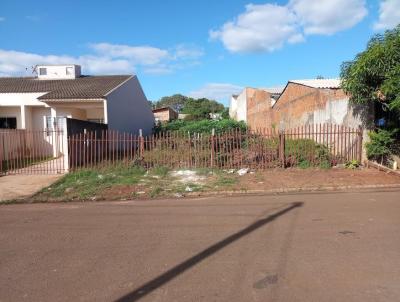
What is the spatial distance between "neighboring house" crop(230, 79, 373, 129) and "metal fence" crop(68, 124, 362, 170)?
705 mm

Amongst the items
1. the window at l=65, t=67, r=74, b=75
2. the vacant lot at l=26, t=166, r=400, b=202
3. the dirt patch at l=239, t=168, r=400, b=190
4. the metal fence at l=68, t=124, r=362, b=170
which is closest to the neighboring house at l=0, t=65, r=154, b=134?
the window at l=65, t=67, r=74, b=75

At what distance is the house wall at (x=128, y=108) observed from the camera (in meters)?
20.7

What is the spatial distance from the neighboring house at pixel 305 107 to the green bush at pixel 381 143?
70cm

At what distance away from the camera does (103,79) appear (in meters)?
25.1

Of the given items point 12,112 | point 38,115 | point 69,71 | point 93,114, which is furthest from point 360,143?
point 69,71

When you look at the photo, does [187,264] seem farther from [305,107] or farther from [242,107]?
Result: [242,107]

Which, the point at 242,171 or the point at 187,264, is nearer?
the point at 187,264

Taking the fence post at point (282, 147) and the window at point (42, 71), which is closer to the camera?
the fence post at point (282, 147)

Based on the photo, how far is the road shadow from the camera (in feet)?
12.8

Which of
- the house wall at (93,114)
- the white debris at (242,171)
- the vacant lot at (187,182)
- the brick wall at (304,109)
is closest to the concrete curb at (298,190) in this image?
the vacant lot at (187,182)

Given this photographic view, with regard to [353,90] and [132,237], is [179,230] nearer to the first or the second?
[132,237]

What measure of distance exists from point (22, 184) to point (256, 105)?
25.0 meters

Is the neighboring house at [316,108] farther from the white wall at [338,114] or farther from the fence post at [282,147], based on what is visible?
the fence post at [282,147]

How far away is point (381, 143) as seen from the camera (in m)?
13.3
